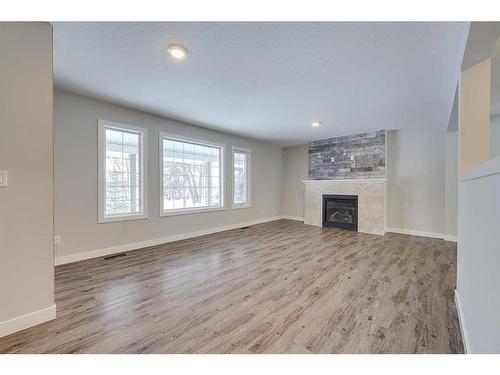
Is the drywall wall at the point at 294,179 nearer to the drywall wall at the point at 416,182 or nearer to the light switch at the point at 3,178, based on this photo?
the drywall wall at the point at 416,182

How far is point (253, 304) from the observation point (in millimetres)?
2172

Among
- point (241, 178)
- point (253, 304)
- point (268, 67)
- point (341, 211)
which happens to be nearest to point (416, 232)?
point (341, 211)

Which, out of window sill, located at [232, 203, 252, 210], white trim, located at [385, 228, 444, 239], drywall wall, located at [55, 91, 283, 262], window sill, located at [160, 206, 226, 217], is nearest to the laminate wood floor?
drywall wall, located at [55, 91, 283, 262]

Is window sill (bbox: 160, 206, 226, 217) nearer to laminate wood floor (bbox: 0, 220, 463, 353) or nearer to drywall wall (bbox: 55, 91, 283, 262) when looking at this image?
drywall wall (bbox: 55, 91, 283, 262)

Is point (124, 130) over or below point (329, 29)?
below

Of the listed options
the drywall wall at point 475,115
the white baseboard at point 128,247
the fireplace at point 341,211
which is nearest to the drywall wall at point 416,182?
the fireplace at point 341,211

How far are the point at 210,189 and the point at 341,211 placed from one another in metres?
3.30

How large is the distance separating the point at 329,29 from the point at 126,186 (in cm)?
366
